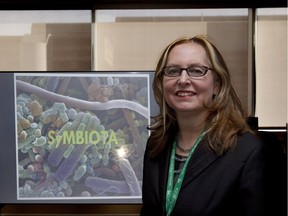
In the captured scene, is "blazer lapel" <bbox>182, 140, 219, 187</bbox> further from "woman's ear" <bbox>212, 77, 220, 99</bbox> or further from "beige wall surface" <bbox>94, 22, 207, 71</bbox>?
"beige wall surface" <bbox>94, 22, 207, 71</bbox>

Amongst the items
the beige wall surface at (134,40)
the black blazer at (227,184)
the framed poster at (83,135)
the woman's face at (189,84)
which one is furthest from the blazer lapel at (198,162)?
the beige wall surface at (134,40)

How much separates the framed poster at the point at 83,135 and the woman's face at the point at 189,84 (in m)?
1.01

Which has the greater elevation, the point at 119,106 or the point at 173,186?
the point at 119,106

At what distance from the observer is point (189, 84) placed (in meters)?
1.29

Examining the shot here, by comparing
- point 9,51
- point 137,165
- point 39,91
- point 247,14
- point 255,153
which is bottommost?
point 137,165

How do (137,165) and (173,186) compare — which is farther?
(137,165)

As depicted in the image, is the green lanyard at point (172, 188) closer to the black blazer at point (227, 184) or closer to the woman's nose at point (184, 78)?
the black blazer at point (227, 184)

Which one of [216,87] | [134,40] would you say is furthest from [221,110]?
[134,40]

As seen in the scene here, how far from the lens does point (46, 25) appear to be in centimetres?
311

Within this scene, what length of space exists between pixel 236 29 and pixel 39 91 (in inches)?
60.3

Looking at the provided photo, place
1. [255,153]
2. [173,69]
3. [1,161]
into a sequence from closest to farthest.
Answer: [255,153] < [173,69] < [1,161]

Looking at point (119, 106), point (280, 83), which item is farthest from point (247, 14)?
point (119, 106)

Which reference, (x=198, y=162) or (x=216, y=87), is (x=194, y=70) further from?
(x=198, y=162)

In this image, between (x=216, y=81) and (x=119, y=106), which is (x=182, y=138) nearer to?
(x=216, y=81)
